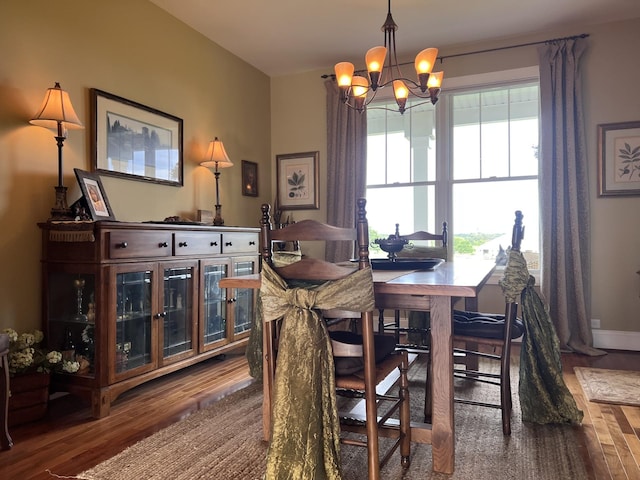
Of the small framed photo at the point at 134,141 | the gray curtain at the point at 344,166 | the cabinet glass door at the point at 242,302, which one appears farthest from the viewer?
the gray curtain at the point at 344,166

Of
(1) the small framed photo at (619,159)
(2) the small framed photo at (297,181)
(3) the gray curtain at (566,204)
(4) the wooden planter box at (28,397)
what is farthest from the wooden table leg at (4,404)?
(1) the small framed photo at (619,159)

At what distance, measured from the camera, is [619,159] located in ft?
13.4

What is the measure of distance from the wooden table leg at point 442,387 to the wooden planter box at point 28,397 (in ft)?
6.68

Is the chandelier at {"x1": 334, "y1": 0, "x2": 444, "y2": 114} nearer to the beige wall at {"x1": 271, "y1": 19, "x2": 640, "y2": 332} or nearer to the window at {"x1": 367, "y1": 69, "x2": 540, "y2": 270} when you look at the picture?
the window at {"x1": 367, "y1": 69, "x2": 540, "y2": 270}

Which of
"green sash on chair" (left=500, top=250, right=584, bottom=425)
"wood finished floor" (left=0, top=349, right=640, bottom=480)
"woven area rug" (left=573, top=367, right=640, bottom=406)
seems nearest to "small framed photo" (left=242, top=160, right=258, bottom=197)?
"wood finished floor" (left=0, top=349, right=640, bottom=480)

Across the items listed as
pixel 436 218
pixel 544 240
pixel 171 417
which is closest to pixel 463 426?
pixel 171 417

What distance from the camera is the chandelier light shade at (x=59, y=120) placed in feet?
8.72

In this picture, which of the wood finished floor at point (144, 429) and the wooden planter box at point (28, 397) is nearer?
the wood finished floor at point (144, 429)

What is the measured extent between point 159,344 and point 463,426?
1.85m

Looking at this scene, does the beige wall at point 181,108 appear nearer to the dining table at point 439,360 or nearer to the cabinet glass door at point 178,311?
the cabinet glass door at point 178,311

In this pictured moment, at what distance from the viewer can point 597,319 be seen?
13.7 ft

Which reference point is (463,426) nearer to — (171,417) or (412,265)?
(412,265)

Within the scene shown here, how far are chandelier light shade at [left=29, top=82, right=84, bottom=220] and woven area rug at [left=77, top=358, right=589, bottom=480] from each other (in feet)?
4.66

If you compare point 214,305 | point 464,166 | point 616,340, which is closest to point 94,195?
point 214,305
